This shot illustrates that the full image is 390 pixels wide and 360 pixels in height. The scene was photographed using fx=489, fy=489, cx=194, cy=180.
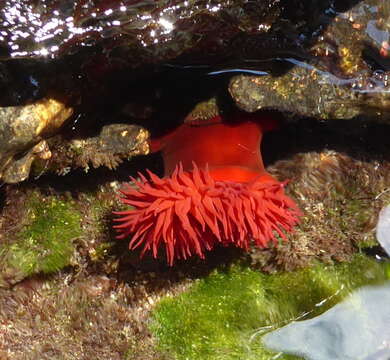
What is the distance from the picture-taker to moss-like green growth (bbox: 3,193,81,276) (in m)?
3.40

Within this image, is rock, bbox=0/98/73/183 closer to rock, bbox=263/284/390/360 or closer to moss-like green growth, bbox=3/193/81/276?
moss-like green growth, bbox=3/193/81/276

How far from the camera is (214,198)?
2.64 meters

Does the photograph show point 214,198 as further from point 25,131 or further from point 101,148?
point 25,131

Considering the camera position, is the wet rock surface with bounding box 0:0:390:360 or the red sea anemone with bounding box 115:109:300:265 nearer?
the wet rock surface with bounding box 0:0:390:360

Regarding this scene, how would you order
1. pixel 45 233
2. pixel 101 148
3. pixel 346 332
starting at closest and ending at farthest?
pixel 101 148, pixel 346 332, pixel 45 233

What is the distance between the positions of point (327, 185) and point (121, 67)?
5.32 ft

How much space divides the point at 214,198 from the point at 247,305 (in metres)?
1.08

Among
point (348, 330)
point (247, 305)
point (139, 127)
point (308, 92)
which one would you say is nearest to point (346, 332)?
point (348, 330)

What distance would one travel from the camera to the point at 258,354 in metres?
3.32

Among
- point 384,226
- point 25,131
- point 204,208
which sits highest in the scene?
point 25,131

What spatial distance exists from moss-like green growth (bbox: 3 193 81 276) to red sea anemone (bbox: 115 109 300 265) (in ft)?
2.48

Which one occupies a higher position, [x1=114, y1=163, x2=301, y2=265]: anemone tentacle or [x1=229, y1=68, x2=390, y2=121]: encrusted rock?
[x1=229, y1=68, x2=390, y2=121]: encrusted rock

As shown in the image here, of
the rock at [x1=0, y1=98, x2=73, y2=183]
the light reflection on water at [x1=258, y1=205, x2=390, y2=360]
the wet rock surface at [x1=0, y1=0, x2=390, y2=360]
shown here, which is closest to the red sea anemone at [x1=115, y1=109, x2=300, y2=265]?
the wet rock surface at [x1=0, y1=0, x2=390, y2=360]

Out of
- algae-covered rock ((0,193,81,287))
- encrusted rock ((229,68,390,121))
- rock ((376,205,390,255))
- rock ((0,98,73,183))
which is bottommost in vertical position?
rock ((376,205,390,255))
